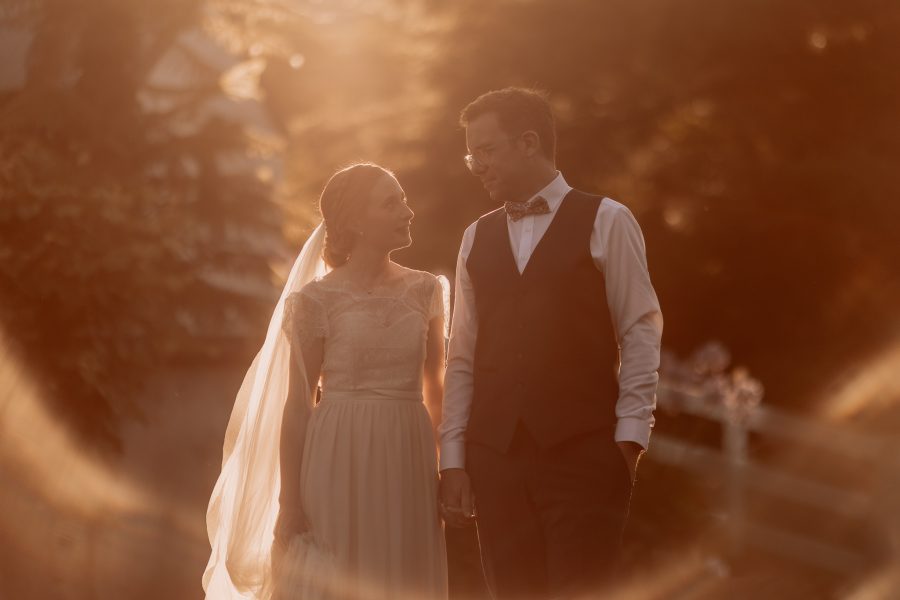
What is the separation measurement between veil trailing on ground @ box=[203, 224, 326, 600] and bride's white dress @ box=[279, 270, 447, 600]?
0.89 feet

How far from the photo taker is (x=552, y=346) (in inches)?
198

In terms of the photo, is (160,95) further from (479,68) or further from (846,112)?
(846,112)

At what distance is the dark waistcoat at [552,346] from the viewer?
196 inches

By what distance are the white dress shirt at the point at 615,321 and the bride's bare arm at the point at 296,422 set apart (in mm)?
623

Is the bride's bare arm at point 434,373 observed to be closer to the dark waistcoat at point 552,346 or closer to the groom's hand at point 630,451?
the dark waistcoat at point 552,346

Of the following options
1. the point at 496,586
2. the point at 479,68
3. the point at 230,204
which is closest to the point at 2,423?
the point at 230,204

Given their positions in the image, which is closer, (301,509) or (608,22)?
(301,509)

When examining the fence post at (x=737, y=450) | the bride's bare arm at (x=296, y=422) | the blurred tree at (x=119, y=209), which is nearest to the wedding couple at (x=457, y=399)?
the bride's bare arm at (x=296, y=422)

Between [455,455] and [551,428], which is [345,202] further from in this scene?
[551,428]

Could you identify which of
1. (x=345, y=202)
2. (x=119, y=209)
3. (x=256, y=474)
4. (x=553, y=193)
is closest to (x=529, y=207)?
(x=553, y=193)

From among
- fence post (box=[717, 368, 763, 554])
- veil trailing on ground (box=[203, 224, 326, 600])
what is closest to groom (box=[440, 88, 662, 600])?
veil trailing on ground (box=[203, 224, 326, 600])

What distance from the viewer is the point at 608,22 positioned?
725 inches

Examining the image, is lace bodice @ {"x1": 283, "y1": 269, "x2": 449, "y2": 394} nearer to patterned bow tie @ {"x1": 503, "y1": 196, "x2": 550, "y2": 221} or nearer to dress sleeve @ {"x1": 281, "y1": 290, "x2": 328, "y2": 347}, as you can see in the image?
dress sleeve @ {"x1": 281, "y1": 290, "x2": 328, "y2": 347}

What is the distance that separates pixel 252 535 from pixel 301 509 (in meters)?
0.43
